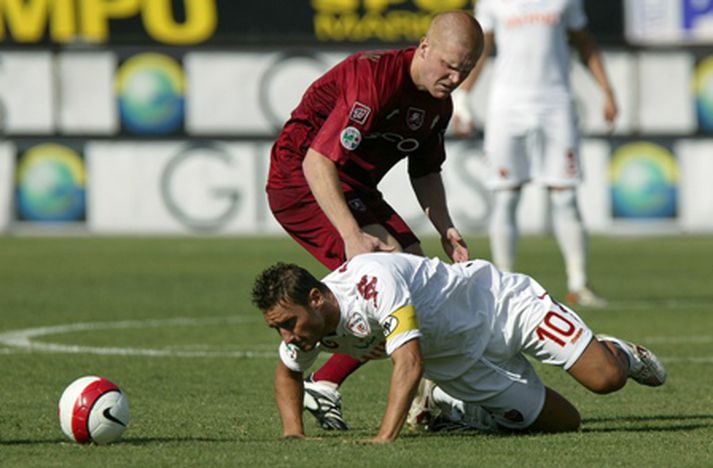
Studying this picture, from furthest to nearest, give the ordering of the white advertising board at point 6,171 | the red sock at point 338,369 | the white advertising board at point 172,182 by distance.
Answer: the white advertising board at point 172,182, the white advertising board at point 6,171, the red sock at point 338,369

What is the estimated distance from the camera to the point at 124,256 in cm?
1895

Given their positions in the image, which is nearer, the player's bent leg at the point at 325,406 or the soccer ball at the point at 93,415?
the soccer ball at the point at 93,415

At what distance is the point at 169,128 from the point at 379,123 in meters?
14.8

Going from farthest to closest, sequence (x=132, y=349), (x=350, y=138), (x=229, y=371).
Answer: (x=132, y=349)
(x=229, y=371)
(x=350, y=138)

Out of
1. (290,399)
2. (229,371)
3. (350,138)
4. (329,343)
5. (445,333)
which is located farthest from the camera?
(229,371)

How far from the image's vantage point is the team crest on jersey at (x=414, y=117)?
734 cm

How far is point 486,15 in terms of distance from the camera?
13.3m

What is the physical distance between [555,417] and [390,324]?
105cm

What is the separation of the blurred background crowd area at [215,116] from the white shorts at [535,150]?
26.9 ft

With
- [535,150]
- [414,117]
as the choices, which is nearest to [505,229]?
[535,150]

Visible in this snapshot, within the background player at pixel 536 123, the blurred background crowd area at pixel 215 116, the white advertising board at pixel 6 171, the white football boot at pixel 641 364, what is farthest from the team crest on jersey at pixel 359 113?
the white advertising board at pixel 6 171

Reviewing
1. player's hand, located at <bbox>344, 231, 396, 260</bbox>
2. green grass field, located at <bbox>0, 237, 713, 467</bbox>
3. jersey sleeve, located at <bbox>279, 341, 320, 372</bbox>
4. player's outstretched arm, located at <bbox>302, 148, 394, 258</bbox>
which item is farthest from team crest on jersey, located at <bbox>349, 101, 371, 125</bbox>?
green grass field, located at <bbox>0, 237, 713, 467</bbox>

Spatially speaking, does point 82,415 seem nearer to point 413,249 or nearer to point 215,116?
point 413,249

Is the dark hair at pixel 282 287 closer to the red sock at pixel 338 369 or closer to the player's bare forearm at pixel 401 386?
the player's bare forearm at pixel 401 386
